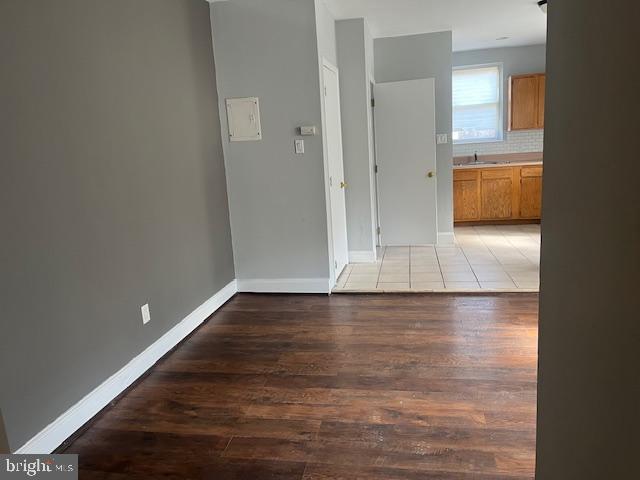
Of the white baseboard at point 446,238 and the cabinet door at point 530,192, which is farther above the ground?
the cabinet door at point 530,192

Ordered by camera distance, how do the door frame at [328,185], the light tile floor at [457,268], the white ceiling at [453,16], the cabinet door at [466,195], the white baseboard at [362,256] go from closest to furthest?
the door frame at [328,185]
the light tile floor at [457,268]
the white ceiling at [453,16]
the white baseboard at [362,256]
the cabinet door at [466,195]

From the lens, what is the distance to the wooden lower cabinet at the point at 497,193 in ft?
21.9

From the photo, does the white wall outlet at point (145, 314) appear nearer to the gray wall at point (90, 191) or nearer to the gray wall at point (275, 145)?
the gray wall at point (90, 191)

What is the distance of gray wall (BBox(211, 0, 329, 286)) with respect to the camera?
3.77 metres

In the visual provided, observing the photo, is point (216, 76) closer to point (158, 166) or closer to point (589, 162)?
point (158, 166)

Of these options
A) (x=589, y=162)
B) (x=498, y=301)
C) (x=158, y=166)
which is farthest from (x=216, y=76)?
(x=589, y=162)

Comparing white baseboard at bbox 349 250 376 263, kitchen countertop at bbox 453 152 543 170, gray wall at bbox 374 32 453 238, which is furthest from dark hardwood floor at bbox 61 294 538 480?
kitchen countertop at bbox 453 152 543 170

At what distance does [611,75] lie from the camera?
2.75ft

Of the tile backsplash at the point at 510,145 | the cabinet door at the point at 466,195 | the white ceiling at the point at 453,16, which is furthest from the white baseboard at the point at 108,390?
the tile backsplash at the point at 510,145

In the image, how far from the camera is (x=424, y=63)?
5.44 meters

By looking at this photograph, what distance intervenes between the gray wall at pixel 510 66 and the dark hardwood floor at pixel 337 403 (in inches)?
166

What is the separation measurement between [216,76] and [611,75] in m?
3.54

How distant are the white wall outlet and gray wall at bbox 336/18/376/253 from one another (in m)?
2.65

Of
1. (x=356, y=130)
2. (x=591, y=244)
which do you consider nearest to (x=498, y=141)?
(x=356, y=130)
